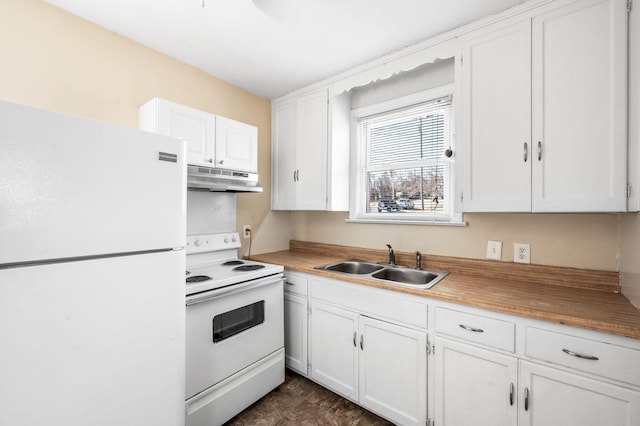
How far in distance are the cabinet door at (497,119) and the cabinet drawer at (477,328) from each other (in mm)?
652

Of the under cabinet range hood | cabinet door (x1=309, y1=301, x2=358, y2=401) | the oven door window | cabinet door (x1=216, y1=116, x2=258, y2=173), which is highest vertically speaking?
cabinet door (x1=216, y1=116, x2=258, y2=173)

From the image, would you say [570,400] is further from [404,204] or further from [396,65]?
[396,65]

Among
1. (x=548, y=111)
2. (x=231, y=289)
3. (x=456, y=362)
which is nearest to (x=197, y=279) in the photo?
(x=231, y=289)

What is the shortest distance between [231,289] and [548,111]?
6.81 ft

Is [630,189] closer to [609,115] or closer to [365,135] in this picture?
[609,115]

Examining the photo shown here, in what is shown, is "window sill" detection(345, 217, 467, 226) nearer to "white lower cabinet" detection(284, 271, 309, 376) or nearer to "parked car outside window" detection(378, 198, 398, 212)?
"parked car outside window" detection(378, 198, 398, 212)

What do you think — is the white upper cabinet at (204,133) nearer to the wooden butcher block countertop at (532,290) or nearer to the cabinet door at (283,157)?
the cabinet door at (283,157)

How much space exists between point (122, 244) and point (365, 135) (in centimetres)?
215

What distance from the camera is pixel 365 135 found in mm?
2654

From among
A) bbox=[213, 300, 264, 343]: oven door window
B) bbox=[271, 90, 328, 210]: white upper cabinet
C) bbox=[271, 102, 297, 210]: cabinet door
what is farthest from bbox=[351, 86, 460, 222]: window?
bbox=[213, 300, 264, 343]: oven door window

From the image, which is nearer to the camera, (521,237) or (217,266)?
(521,237)

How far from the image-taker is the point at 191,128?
197 cm

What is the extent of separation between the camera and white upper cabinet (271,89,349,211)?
8.16 ft

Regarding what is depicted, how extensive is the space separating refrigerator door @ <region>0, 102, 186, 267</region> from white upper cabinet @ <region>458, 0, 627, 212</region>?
1694 millimetres
